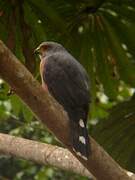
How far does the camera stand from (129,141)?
3.34 metres

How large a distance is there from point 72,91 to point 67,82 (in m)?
0.06

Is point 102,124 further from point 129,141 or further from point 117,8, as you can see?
point 117,8

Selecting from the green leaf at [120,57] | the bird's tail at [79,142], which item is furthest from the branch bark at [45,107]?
the green leaf at [120,57]

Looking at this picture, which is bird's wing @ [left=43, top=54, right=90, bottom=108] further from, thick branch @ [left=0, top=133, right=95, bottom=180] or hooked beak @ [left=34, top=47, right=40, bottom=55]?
thick branch @ [left=0, top=133, right=95, bottom=180]

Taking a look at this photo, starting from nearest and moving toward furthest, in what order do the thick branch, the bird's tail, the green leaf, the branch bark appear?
the branch bark → the bird's tail → the thick branch → the green leaf

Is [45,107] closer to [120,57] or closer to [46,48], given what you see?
[46,48]

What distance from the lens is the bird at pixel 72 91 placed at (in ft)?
7.75

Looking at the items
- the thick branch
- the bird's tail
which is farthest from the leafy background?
the bird's tail

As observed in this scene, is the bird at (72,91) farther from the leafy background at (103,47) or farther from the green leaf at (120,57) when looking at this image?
the green leaf at (120,57)

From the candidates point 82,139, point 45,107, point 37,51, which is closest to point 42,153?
point 37,51

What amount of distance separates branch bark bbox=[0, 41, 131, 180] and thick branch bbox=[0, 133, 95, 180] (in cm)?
50

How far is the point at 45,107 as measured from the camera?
2.20 metres

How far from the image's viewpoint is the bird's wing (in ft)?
8.47

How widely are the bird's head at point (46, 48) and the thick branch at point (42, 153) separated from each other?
1.61 feet
